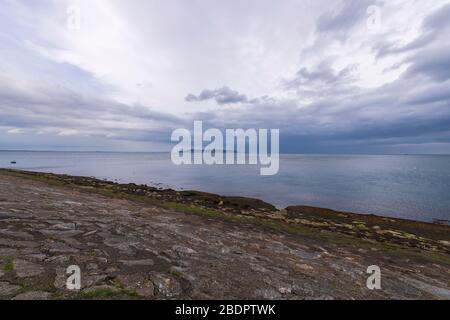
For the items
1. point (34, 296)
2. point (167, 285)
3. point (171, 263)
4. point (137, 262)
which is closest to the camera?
point (34, 296)

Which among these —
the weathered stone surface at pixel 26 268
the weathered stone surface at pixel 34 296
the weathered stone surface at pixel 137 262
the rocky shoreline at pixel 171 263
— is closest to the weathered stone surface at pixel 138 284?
the rocky shoreline at pixel 171 263

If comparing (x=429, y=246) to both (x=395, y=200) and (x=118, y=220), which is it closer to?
(x=118, y=220)

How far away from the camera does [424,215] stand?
34.0m

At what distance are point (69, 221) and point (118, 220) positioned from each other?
188cm

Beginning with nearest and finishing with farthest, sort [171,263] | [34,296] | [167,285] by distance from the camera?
1. [34,296]
2. [167,285]
3. [171,263]

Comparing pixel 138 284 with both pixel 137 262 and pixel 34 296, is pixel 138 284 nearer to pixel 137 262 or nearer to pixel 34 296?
pixel 137 262

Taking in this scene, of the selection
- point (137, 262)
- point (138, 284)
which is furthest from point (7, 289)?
point (137, 262)

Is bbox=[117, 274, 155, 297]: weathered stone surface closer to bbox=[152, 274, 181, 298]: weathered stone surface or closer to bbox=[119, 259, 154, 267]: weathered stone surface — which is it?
bbox=[152, 274, 181, 298]: weathered stone surface

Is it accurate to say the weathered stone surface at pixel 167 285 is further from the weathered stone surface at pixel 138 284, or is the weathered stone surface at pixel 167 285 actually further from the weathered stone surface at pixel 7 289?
the weathered stone surface at pixel 7 289

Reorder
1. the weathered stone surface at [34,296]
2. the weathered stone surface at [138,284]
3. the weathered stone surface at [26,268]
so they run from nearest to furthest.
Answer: the weathered stone surface at [34,296] < the weathered stone surface at [138,284] < the weathered stone surface at [26,268]

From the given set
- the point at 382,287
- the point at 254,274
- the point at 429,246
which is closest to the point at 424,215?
the point at 429,246

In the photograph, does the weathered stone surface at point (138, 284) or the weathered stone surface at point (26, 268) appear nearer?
the weathered stone surface at point (138, 284)

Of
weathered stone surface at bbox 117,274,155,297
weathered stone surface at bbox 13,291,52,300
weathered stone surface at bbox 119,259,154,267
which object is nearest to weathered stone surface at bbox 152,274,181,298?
weathered stone surface at bbox 117,274,155,297
